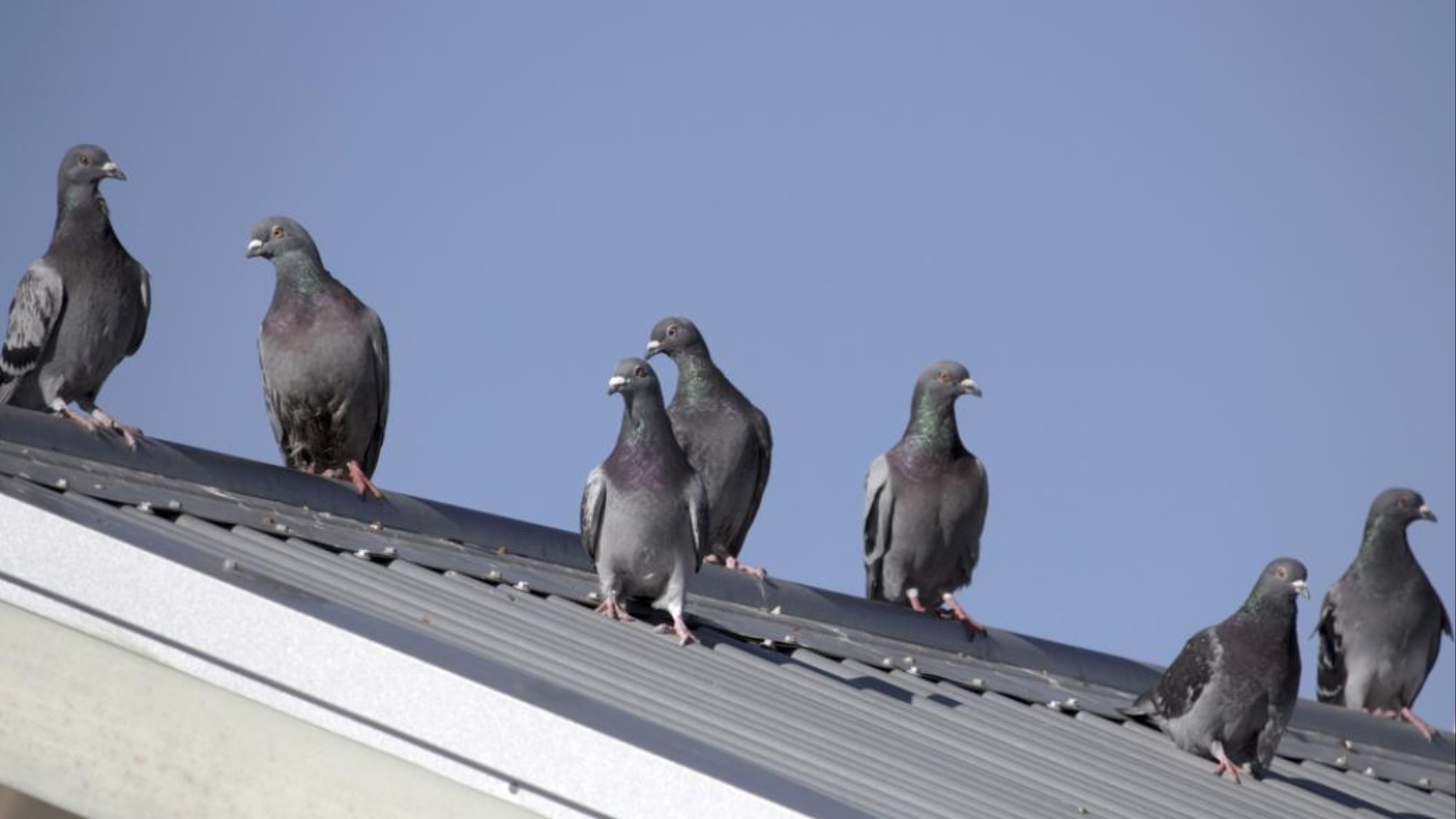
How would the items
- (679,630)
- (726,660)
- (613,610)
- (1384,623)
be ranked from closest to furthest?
1. (726,660)
2. (679,630)
3. (613,610)
4. (1384,623)

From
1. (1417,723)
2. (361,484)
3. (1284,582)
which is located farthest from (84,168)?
(1417,723)

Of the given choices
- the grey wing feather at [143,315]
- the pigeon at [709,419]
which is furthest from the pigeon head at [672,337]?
the grey wing feather at [143,315]

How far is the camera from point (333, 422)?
11578mm

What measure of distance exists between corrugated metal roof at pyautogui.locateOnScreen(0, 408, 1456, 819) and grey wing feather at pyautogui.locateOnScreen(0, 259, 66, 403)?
7.11ft

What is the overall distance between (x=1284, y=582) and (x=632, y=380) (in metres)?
3.15

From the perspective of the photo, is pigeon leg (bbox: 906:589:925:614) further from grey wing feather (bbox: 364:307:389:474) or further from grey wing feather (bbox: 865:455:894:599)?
grey wing feather (bbox: 364:307:389:474)

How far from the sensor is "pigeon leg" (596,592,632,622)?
357 inches

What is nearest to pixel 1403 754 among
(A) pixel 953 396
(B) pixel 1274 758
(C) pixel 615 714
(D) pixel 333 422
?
(B) pixel 1274 758

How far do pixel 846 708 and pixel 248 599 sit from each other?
332 cm

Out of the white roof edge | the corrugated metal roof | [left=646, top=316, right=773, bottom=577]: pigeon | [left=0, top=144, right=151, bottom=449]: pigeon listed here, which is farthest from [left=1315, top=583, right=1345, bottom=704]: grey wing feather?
the white roof edge

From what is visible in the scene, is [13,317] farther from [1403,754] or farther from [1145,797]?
[1403,754]

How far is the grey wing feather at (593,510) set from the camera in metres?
9.27

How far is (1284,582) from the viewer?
1039 centimetres

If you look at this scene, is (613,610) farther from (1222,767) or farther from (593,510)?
(1222,767)
